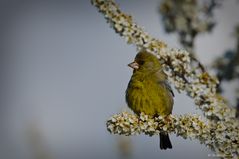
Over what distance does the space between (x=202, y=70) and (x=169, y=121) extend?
659 millimetres

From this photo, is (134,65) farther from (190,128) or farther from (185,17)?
(185,17)

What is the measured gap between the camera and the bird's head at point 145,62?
13.9 ft

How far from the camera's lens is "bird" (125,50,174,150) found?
4340 millimetres

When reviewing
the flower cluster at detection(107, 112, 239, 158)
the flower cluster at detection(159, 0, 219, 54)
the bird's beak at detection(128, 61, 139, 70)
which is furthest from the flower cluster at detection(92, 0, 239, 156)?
the flower cluster at detection(159, 0, 219, 54)

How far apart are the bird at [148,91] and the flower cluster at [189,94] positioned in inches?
11.8

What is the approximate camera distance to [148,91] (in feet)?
14.6

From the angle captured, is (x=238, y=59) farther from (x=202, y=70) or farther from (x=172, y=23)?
(x=202, y=70)

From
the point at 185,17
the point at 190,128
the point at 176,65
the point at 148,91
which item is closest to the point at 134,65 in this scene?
the point at 148,91

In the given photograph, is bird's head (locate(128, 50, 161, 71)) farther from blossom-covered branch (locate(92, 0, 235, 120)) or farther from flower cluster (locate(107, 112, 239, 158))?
flower cluster (locate(107, 112, 239, 158))

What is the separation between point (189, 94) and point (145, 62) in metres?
0.48

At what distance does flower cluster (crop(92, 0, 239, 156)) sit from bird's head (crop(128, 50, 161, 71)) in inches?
8.6

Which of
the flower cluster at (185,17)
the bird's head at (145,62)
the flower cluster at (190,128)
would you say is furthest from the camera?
the flower cluster at (185,17)

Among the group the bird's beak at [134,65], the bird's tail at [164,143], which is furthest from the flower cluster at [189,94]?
the bird's tail at [164,143]

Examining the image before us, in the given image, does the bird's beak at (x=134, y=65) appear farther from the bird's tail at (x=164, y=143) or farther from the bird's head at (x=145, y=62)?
the bird's tail at (x=164, y=143)
